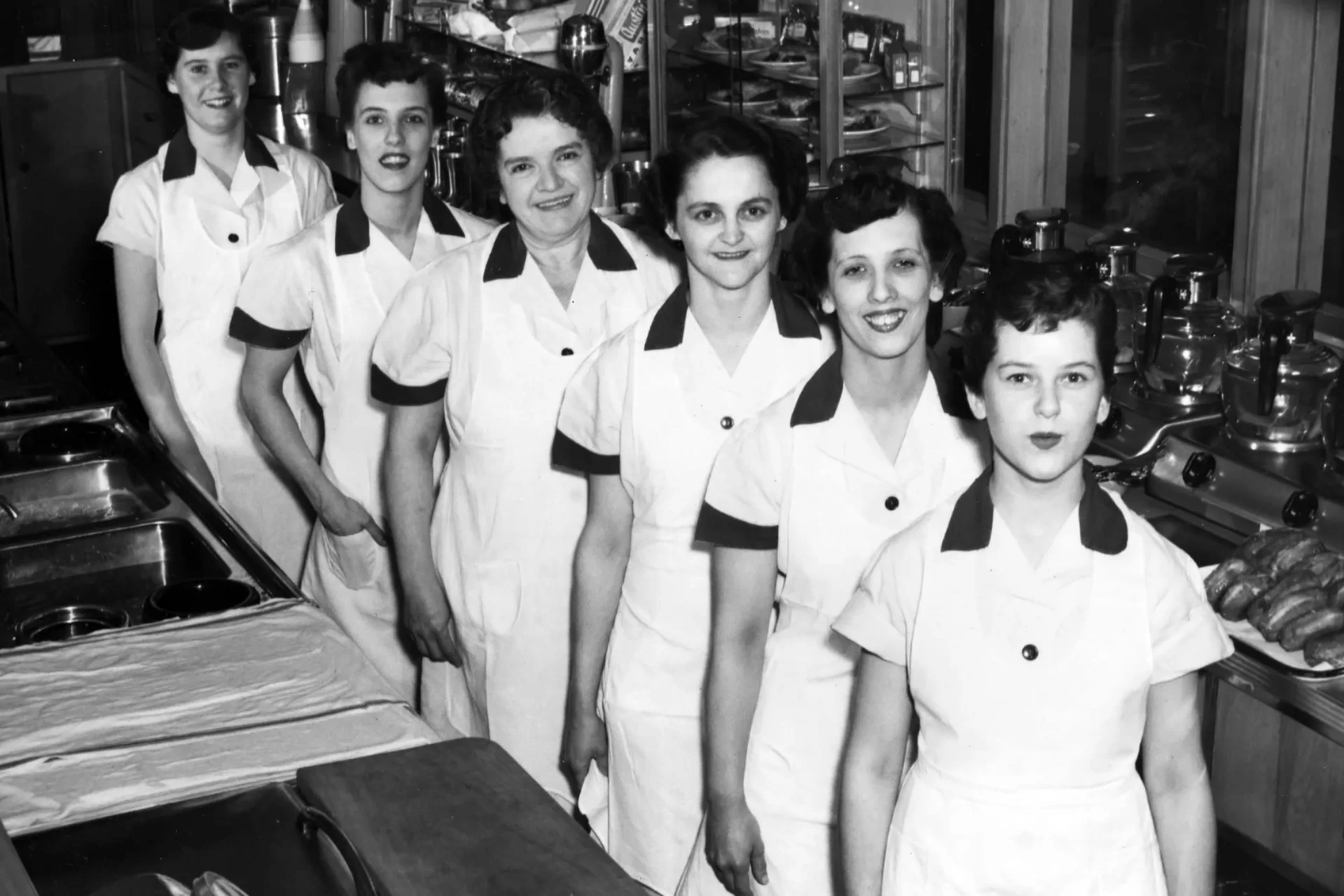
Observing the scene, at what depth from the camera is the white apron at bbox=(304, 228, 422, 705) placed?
2916 millimetres

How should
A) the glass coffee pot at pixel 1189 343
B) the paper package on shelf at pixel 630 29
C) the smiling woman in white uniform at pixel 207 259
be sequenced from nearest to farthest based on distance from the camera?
the glass coffee pot at pixel 1189 343 < the smiling woman in white uniform at pixel 207 259 < the paper package on shelf at pixel 630 29

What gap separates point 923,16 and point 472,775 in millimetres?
2541

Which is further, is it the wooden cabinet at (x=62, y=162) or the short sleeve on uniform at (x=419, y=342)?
the wooden cabinet at (x=62, y=162)

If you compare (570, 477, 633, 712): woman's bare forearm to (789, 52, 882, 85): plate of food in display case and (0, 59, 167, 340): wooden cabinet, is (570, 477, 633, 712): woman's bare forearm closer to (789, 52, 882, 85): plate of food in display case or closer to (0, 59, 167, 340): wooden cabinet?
(789, 52, 882, 85): plate of food in display case

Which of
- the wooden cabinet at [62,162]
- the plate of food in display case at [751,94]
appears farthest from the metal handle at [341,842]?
the wooden cabinet at [62,162]

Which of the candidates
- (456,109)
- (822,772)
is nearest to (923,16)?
(456,109)

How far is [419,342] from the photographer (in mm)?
2543

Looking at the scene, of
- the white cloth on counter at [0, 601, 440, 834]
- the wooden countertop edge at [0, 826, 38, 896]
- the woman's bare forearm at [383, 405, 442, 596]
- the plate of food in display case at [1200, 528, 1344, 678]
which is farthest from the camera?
the woman's bare forearm at [383, 405, 442, 596]

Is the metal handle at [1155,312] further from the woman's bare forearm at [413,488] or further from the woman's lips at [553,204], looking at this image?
the woman's bare forearm at [413,488]

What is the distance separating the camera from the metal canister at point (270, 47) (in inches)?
220

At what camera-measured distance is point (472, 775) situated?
5.57ft

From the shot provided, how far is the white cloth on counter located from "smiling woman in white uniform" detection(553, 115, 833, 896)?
0.36 metres

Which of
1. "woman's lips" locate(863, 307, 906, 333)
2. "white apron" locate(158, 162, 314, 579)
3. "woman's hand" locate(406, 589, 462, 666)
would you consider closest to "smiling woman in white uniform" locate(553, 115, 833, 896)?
"woman's lips" locate(863, 307, 906, 333)

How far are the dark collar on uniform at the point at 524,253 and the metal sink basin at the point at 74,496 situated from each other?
2.14 ft
